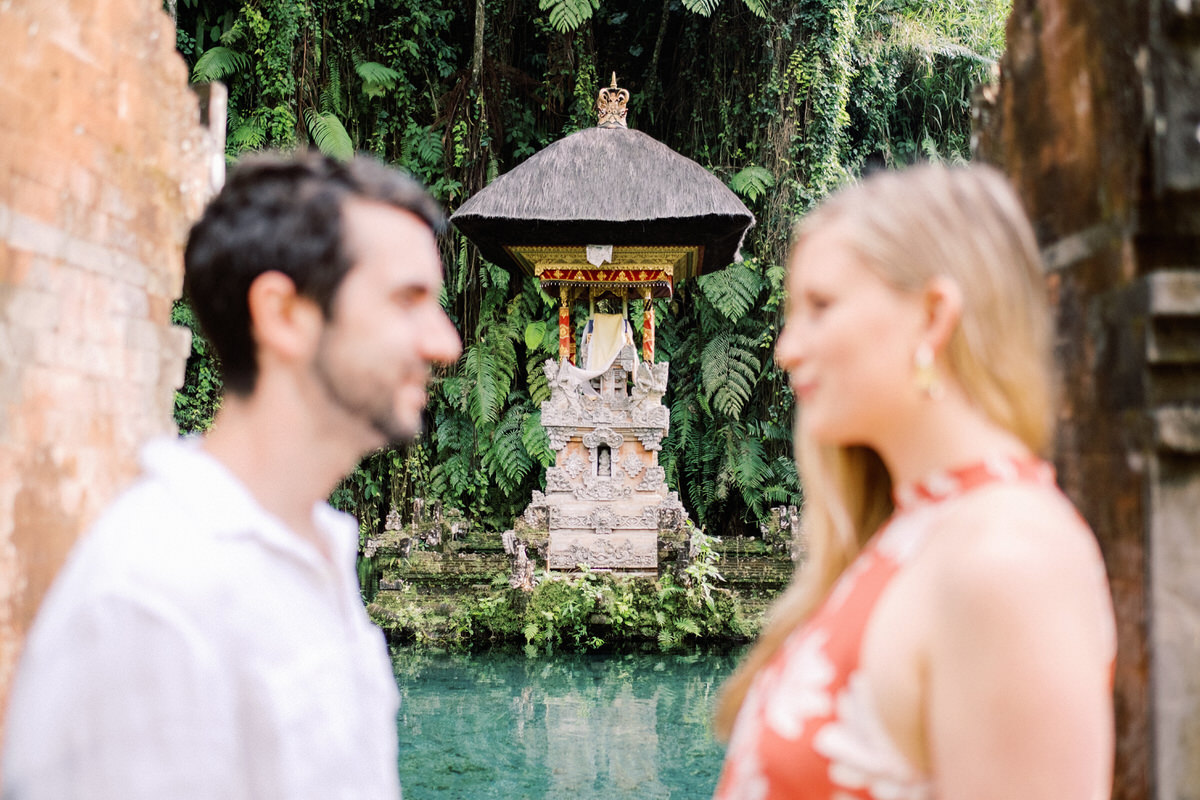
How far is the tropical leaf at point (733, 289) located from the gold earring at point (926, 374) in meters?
9.19

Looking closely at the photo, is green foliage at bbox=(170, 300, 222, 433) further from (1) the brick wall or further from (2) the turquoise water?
(1) the brick wall

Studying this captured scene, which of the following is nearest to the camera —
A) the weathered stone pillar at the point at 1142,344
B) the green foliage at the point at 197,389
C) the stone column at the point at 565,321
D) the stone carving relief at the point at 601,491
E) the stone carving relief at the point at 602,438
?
the weathered stone pillar at the point at 1142,344

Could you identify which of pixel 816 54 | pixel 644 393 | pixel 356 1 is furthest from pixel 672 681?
pixel 356 1

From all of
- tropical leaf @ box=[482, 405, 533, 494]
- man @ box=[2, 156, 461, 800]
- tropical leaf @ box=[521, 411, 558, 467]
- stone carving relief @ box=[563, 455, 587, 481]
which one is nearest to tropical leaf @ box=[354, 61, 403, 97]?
tropical leaf @ box=[482, 405, 533, 494]

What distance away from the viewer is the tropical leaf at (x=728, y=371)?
33.3ft

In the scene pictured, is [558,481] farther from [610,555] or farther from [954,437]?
[954,437]

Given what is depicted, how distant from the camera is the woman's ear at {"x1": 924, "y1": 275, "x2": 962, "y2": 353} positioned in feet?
2.98

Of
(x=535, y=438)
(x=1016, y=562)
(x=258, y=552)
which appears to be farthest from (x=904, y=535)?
(x=535, y=438)

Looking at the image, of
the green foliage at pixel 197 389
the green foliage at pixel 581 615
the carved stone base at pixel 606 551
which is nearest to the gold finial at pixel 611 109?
the carved stone base at pixel 606 551

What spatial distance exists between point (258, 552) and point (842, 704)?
0.67 meters

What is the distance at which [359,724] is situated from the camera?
3.44 feet

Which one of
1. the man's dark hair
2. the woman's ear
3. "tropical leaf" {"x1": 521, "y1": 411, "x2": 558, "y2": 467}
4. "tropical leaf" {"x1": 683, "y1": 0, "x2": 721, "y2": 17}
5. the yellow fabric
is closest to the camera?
the woman's ear

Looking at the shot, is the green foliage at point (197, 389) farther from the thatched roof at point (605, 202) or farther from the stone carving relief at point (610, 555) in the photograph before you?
the stone carving relief at point (610, 555)

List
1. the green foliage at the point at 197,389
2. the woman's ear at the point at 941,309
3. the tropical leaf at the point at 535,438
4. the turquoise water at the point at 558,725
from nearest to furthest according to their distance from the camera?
1. the woman's ear at the point at 941,309
2. the turquoise water at the point at 558,725
3. the green foliage at the point at 197,389
4. the tropical leaf at the point at 535,438
